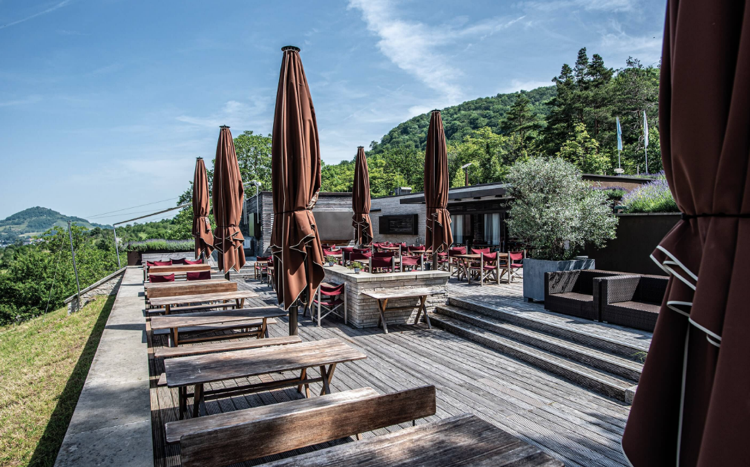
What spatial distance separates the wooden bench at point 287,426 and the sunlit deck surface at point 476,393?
107 millimetres

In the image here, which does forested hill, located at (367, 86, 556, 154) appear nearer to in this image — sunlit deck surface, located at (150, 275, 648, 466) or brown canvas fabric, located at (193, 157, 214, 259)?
brown canvas fabric, located at (193, 157, 214, 259)

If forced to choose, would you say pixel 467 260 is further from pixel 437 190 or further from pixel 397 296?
pixel 397 296

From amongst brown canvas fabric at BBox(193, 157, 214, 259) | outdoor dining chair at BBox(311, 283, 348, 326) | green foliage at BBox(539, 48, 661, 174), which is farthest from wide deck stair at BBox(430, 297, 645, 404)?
green foliage at BBox(539, 48, 661, 174)

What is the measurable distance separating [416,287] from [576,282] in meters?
2.97

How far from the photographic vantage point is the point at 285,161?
429 centimetres

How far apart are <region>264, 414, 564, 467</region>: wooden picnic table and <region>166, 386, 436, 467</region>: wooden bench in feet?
1.29

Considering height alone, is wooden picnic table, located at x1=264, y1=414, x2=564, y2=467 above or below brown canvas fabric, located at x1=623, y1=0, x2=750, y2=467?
below

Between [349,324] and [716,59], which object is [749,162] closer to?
[716,59]

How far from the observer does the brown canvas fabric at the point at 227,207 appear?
25.2ft

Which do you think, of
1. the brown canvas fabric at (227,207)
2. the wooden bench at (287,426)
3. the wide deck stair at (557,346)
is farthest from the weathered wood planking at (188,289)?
the wooden bench at (287,426)

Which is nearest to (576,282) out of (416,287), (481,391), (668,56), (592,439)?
(416,287)

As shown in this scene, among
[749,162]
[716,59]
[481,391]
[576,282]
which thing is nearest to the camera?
[749,162]

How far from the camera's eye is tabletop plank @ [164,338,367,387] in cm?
324

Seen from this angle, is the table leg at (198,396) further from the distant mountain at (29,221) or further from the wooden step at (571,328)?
the distant mountain at (29,221)
